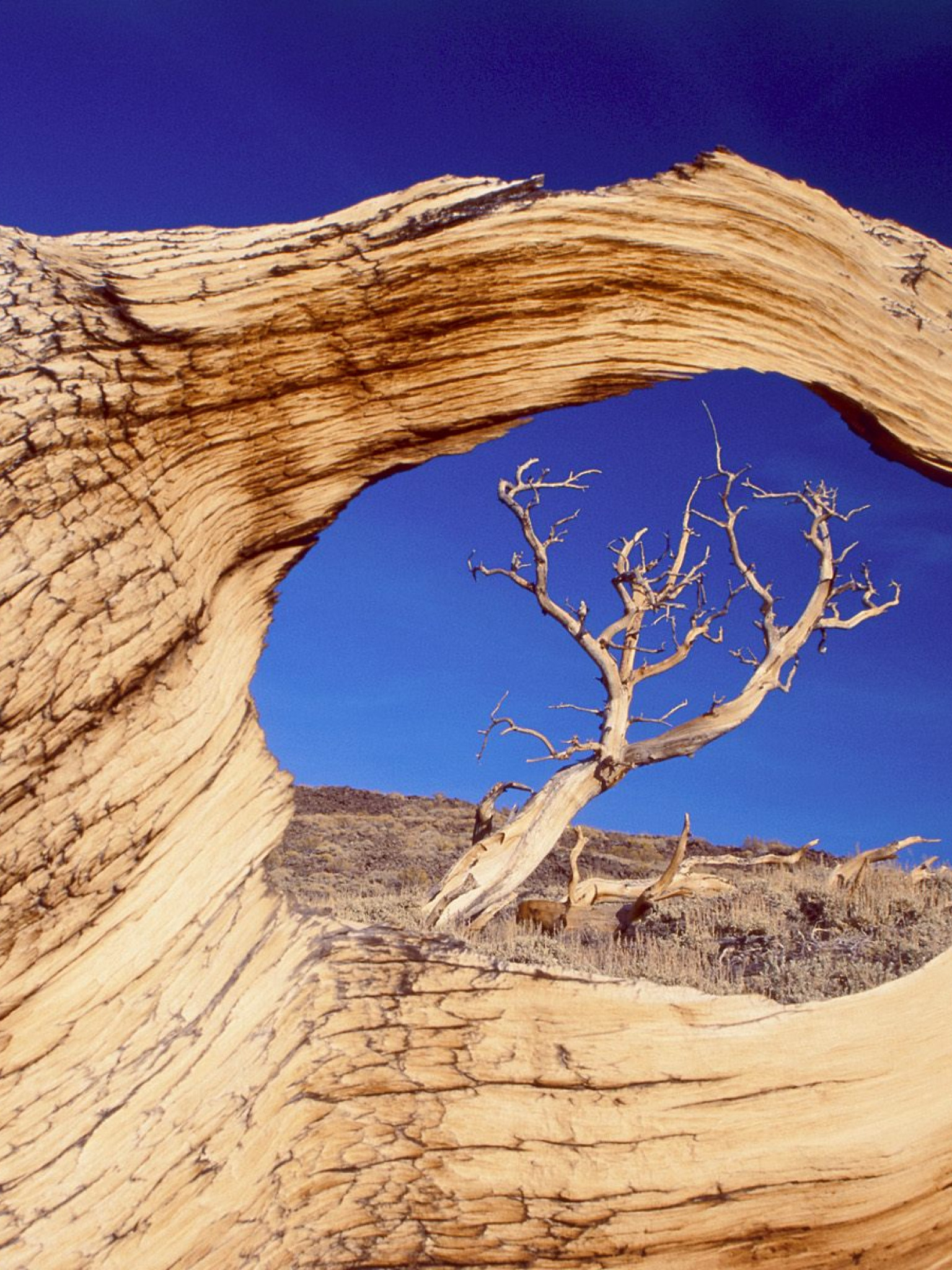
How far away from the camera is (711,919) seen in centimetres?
1249

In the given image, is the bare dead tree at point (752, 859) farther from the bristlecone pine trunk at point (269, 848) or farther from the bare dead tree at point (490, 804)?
the bristlecone pine trunk at point (269, 848)

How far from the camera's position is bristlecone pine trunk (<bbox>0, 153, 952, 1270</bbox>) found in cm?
321

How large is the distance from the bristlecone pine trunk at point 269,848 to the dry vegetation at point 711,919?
0.43 meters

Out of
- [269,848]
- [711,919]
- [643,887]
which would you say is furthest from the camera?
[643,887]

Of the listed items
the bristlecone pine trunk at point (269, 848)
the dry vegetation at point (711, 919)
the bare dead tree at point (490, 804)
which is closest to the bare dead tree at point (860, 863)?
the dry vegetation at point (711, 919)

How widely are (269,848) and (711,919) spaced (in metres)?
9.67

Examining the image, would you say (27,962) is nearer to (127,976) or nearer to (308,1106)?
(127,976)

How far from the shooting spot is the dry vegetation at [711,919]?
8.14m

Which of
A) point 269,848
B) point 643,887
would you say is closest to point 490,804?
point 643,887

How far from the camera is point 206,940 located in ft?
11.4

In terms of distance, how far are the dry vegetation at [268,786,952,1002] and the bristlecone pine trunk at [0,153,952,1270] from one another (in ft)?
1.40

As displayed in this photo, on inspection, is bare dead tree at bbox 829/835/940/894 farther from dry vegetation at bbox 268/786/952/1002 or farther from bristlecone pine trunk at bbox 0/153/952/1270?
bristlecone pine trunk at bbox 0/153/952/1270

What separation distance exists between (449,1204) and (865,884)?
12.2 m

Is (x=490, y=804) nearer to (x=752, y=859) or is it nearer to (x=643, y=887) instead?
(x=643, y=887)
